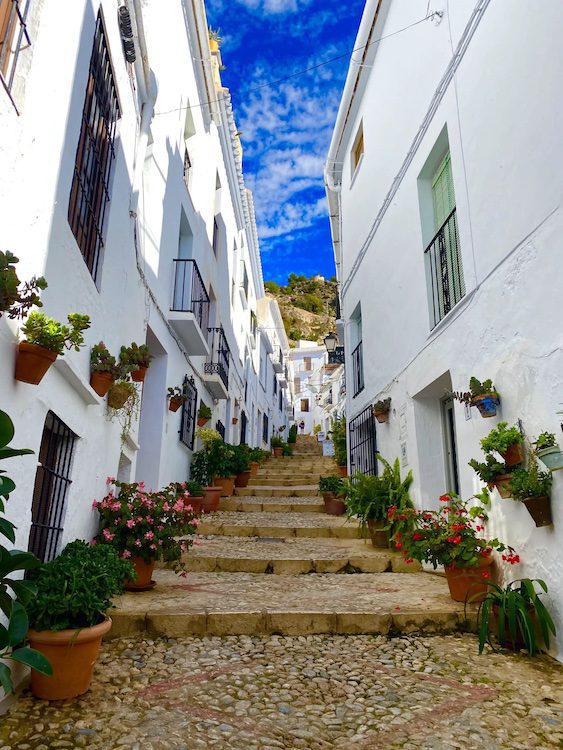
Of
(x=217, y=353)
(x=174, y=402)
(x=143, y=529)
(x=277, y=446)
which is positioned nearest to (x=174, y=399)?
(x=174, y=402)

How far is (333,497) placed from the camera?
8.95 metres

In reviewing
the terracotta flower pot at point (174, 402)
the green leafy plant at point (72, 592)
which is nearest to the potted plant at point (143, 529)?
the green leafy plant at point (72, 592)

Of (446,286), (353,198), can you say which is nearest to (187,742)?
(446,286)

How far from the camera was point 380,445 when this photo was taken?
7.84 m

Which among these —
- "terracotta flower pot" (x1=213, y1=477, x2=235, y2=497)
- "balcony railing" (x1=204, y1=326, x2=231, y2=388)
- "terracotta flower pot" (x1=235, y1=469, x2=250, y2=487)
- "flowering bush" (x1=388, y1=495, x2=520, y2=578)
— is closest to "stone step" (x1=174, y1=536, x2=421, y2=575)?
"flowering bush" (x1=388, y1=495, x2=520, y2=578)

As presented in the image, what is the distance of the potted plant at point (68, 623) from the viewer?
2.75 metres

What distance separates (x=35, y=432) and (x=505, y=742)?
307 cm

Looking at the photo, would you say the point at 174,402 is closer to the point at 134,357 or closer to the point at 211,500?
the point at 211,500

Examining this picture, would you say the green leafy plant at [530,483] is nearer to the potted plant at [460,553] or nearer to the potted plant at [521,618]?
the potted plant at [521,618]

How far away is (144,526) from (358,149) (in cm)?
864

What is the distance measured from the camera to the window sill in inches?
145

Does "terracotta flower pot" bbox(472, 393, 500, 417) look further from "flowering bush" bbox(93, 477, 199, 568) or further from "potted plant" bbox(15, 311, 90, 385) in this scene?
"potted plant" bbox(15, 311, 90, 385)

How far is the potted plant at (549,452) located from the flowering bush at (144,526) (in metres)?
2.93

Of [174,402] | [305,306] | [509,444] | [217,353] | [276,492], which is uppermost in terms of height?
[305,306]
